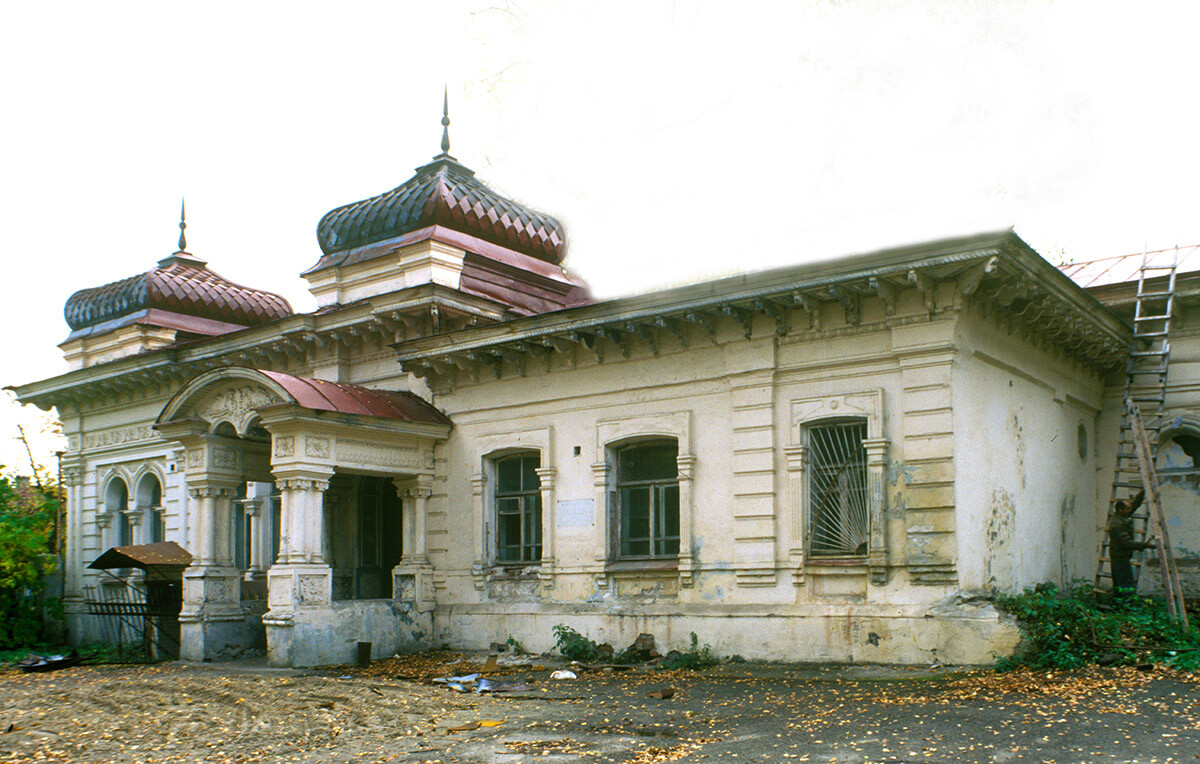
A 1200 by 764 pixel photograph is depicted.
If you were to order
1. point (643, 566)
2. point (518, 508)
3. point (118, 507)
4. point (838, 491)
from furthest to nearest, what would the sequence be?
point (118, 507) → point (518, 508) → point (643, 566) → point (838, 491)

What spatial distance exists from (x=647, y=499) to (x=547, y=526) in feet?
5.22

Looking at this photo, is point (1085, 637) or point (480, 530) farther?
point (480, 530)

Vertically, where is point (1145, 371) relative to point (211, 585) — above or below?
above

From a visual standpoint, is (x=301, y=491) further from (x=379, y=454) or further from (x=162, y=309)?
(x=162, y=309)

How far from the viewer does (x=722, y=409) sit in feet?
46.1

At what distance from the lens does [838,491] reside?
516 inches

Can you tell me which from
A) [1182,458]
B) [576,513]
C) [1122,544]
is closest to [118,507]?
[576,513]

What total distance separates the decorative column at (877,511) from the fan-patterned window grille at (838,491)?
242 millimetres

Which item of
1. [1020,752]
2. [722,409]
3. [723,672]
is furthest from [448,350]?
[1020,752]

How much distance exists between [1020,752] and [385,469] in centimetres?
1068

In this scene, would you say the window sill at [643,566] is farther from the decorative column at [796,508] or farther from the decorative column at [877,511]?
the decorative column at [877,511]

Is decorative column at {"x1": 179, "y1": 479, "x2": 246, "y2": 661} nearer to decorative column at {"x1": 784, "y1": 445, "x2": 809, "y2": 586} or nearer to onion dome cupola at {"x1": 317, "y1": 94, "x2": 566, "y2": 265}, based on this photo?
onion dome cupola at {"x1": 317, "y1": 94, "x2": 566, "y2": 265}

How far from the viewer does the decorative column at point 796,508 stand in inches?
514

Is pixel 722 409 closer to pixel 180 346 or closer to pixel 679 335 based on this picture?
pixel 679 335
